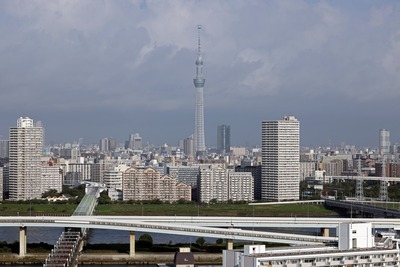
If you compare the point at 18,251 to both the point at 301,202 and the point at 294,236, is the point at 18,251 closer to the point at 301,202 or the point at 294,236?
the point at 294,236

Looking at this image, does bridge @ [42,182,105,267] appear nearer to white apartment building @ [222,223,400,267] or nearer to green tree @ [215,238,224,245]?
green tree @ [215,238,224,245]

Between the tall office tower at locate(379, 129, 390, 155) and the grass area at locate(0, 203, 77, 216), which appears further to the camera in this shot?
the tall office tower at locate(379, 129, 390, 155)

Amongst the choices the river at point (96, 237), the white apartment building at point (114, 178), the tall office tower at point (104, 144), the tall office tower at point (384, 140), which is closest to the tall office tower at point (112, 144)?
the tall office tower at point (104, 144)

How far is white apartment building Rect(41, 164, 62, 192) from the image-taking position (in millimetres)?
29016

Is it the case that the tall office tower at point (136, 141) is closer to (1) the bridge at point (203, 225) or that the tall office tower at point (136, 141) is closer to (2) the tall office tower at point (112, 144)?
(2) the tall office tower at point (112, 144)

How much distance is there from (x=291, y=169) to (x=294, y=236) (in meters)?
15.7

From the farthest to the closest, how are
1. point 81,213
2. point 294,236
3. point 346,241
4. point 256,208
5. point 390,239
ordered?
point 256,208, point 81,213, point 294,236, point 390,239, point 346,241

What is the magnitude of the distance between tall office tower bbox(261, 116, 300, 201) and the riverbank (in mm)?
14357

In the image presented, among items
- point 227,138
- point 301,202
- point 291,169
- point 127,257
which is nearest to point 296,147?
point 291,169

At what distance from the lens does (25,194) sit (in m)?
27.1

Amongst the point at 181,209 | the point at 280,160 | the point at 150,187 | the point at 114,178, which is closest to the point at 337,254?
the point at 181,209

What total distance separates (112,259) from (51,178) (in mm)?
16713

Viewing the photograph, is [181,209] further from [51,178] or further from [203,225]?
[203,225]

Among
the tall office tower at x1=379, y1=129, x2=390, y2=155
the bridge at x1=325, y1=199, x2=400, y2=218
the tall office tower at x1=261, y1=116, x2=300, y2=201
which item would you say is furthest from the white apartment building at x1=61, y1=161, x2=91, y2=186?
the tall office tower at x1=379, y1=129, x2=390, y2=155
